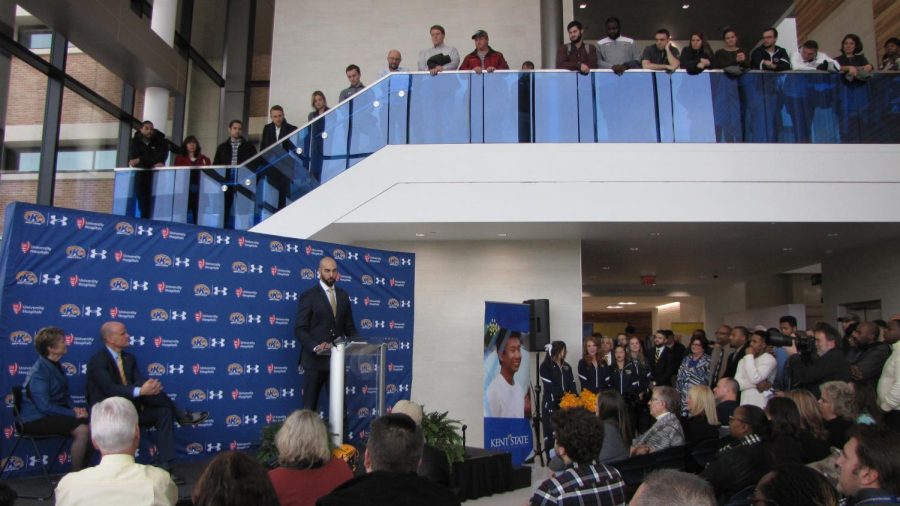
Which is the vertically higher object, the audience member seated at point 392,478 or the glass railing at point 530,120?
the glass railing at point 530,120

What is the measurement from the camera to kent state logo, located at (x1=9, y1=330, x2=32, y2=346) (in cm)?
555

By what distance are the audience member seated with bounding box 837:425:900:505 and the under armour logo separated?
5.47m

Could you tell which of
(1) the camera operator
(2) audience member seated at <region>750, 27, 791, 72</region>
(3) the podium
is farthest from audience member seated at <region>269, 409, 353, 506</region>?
(2) audience member seated at <region>750, 27, 791, 72</region>

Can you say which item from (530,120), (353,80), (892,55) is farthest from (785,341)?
(353,80)

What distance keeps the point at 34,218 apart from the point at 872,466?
18.7ft

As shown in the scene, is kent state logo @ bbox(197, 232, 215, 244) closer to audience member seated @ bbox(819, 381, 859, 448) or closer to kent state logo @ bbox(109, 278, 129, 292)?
kent state logo @ bbox(109, 278, 129, 292)

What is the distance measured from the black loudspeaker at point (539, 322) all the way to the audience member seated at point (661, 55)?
3.58 m

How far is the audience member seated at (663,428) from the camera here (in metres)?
5.17

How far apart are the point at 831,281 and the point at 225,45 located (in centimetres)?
1323

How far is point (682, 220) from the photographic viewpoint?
30.9 feet

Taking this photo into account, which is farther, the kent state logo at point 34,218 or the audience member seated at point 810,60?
the audience member seated at point 810,60

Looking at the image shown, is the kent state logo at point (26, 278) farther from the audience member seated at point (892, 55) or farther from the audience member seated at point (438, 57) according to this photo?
the audience member seated at point (892, 55)

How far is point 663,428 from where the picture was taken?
5.23 metres

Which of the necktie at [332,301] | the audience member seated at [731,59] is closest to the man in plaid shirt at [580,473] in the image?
the necktie at [332,301]
